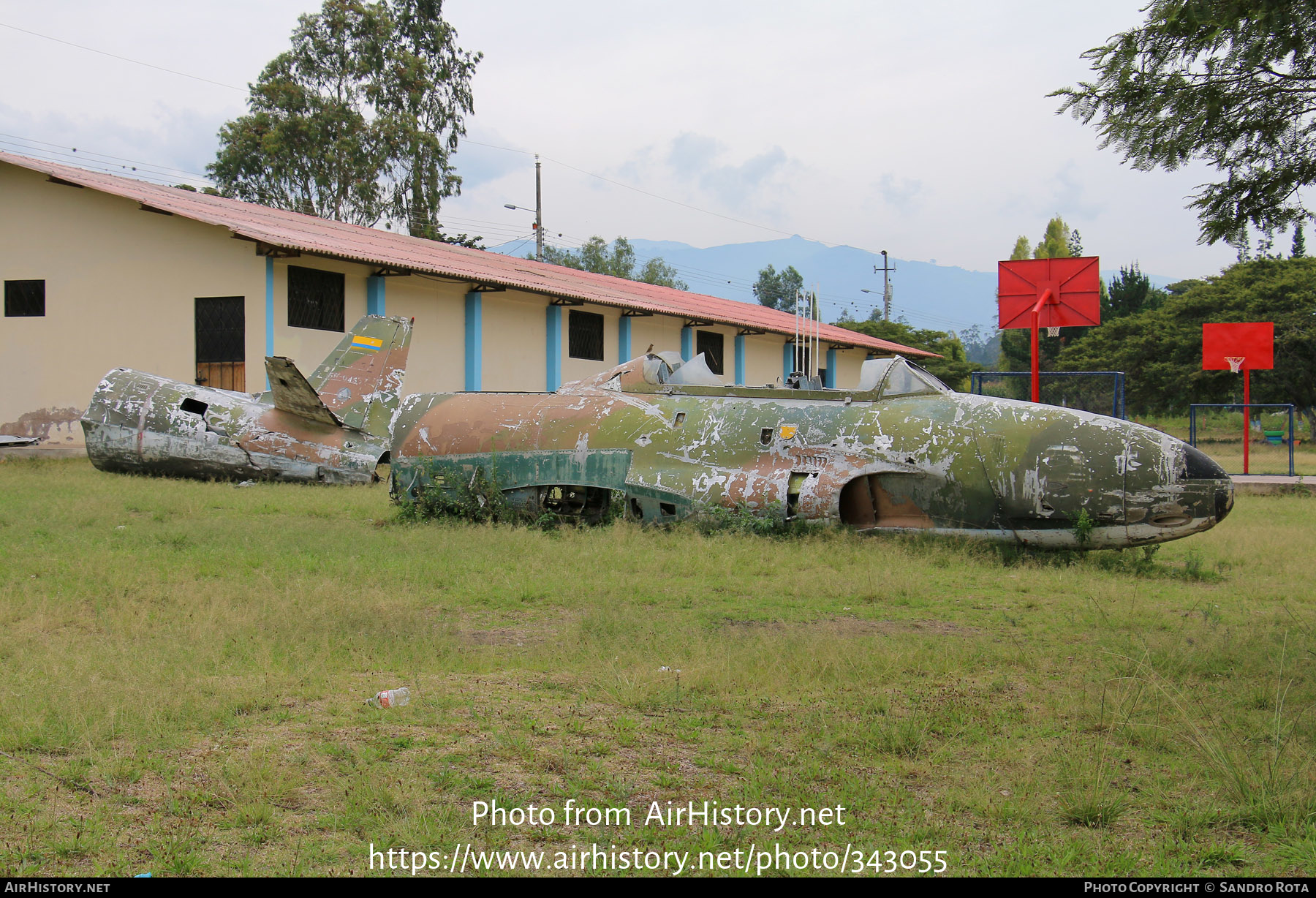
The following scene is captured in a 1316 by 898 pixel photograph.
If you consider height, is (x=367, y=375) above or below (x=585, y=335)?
below

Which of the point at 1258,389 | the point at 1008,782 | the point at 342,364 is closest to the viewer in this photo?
the point at 1008,782

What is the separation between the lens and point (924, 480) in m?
10.3

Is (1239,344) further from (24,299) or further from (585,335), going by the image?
(24,299)

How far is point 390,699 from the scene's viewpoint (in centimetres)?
504

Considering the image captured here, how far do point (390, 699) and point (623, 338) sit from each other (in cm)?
2740

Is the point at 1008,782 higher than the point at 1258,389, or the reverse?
the point at 1258,389

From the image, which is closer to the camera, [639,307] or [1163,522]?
[1163,522]

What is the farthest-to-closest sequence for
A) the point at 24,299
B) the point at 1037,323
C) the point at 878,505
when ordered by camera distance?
the point at 24,299, the point at 1037,323, the point at 878,505

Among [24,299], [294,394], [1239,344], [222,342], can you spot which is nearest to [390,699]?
[294,394]

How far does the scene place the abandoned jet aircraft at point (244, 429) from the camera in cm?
1642

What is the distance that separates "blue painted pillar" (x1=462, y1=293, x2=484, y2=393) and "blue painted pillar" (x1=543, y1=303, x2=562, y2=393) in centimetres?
282

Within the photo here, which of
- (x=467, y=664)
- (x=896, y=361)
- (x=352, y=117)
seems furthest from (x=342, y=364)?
(x=352, y=117)
